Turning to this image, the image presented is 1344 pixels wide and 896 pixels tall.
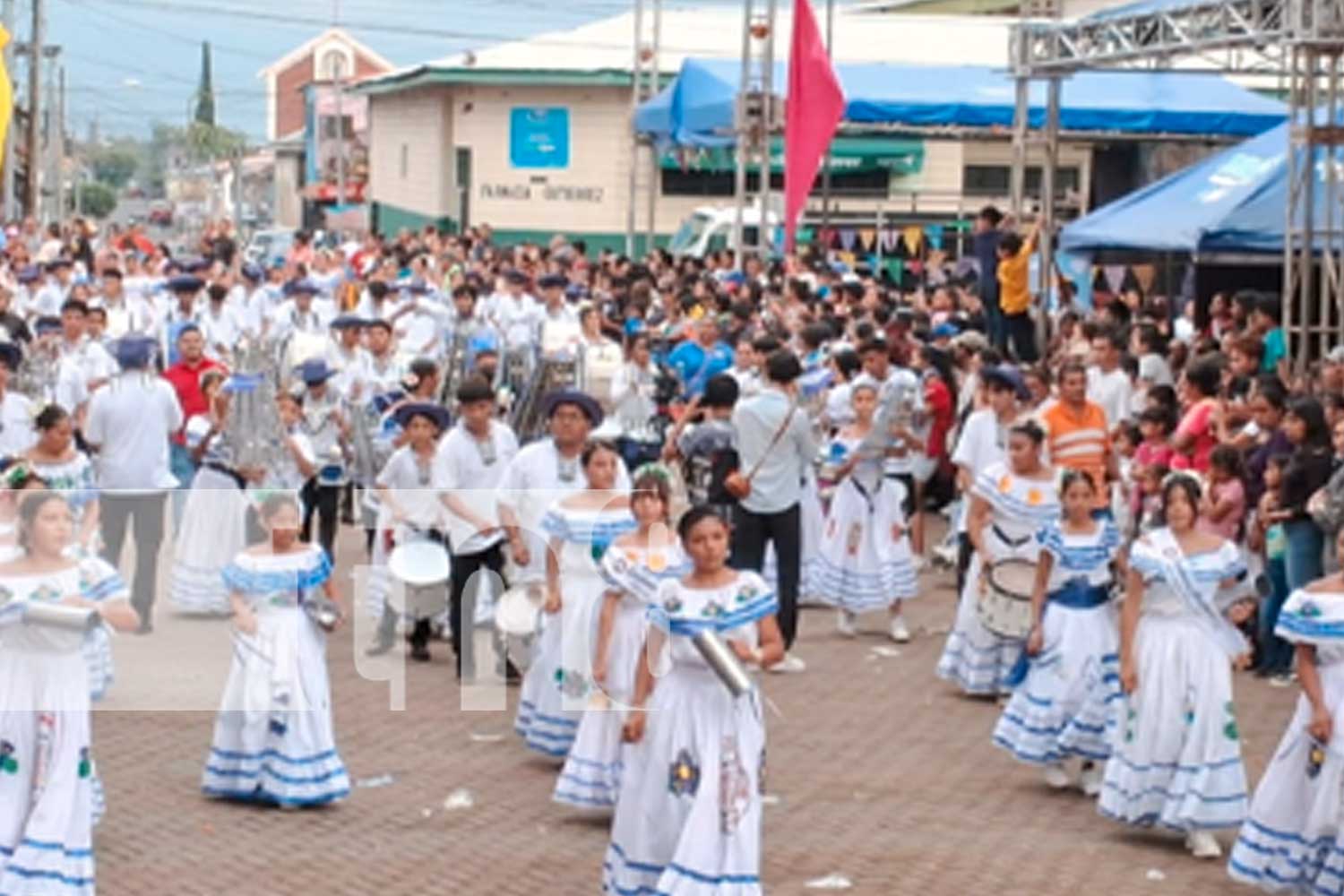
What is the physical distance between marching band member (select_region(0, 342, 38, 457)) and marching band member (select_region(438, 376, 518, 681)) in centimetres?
237

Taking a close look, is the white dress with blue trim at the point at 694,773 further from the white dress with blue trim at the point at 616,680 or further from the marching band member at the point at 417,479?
the marching band member at the point at 417,479

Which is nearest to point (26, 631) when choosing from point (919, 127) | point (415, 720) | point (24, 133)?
point (415, 720)

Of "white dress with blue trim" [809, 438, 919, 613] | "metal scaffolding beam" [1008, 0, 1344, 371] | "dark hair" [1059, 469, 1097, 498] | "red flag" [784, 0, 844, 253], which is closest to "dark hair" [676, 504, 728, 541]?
"dark hair" [1059, 469, 1097, 498]

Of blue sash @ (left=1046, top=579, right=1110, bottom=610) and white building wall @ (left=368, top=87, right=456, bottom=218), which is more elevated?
white building wall @ (left=368, top=87, right=456, bottom=218)

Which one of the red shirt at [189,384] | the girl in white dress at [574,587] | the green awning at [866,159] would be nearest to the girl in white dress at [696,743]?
the girl in white dress at [574,587]

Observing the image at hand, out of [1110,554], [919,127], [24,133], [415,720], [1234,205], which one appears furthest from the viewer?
[24,133]

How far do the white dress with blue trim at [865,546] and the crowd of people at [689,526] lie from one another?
24 mm

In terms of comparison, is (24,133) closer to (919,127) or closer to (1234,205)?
(919,127)

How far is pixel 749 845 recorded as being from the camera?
31.9 ft

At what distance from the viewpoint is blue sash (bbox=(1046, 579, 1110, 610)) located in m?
12.4

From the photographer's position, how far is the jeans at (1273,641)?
1530 cm

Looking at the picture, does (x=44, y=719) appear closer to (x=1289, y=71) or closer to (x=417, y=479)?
(x=417, y=479)

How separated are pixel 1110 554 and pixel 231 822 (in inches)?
158

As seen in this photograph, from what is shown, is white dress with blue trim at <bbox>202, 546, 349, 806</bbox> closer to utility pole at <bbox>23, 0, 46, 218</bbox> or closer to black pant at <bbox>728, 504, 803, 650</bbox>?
black pant at <bbox>728, 504, 803, 650</bbox>
